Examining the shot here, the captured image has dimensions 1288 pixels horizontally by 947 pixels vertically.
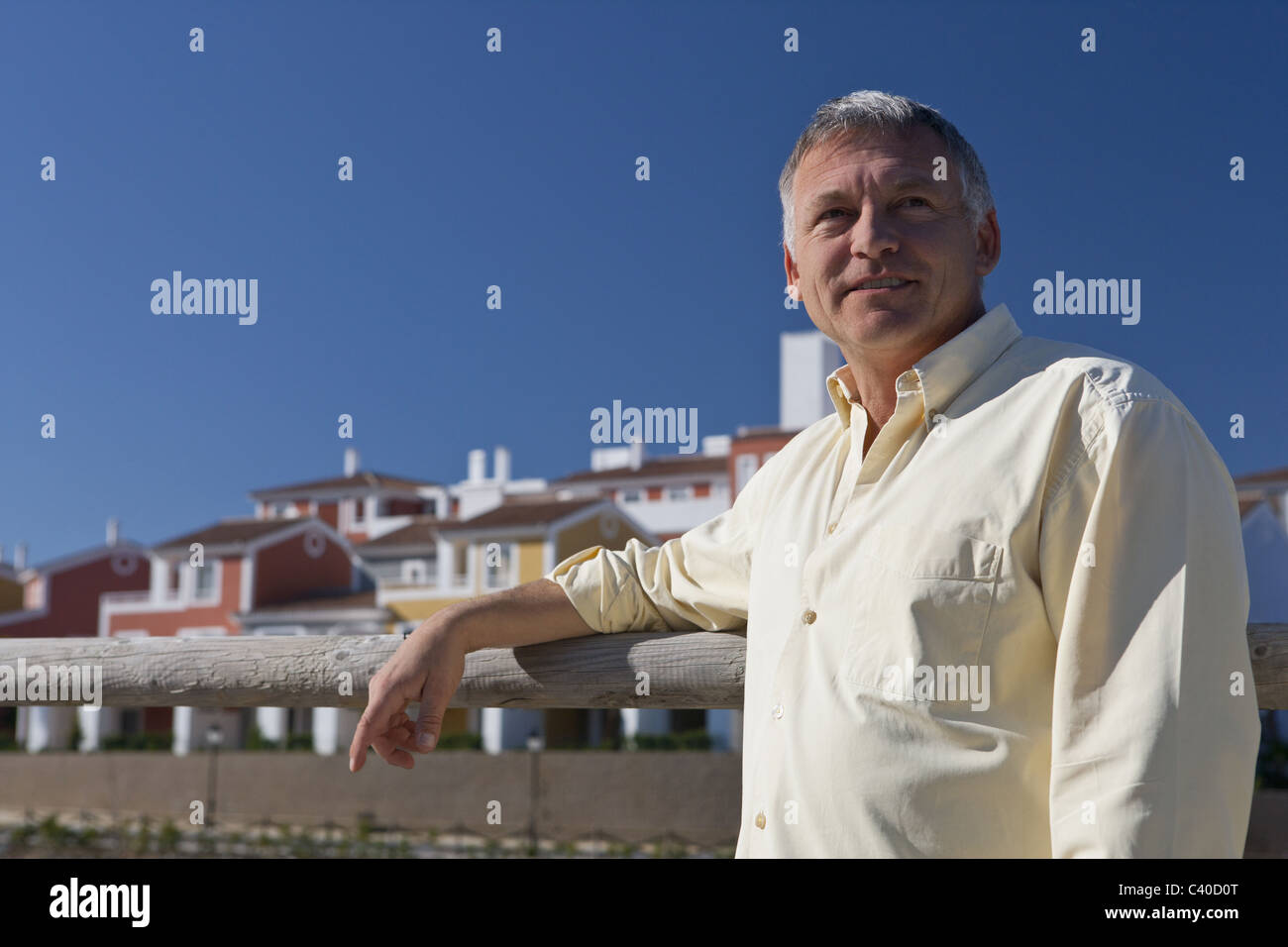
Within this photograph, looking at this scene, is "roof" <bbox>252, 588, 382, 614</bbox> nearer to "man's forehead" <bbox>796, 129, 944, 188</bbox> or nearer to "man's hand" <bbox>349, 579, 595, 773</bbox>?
"man's hand" <bbox>349, 579, 595, 773</bbox>

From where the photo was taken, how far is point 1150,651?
1689 millimetres

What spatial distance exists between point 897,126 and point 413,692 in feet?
4.75

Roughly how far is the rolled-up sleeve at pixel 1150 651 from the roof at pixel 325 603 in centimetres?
3461

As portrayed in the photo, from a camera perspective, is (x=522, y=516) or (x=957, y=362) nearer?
(x=957, y=362)

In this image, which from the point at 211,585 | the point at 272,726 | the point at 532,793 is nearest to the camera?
the point at 532,793

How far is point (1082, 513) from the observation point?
1804 mm

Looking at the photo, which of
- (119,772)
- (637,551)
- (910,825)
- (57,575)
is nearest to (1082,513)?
(910,825)

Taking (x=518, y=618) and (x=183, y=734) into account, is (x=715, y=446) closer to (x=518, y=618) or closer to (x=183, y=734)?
(x=183, y=734)

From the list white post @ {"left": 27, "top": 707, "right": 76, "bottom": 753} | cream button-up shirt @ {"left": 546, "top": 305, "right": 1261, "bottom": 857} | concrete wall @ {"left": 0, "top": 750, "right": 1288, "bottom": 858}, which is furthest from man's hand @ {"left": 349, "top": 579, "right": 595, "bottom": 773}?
white post @ {"left": 27, "top": 707, "right": 76, "bottom": 753}

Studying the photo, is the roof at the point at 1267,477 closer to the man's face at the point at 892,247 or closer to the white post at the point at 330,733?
the white post at the point at 330,733

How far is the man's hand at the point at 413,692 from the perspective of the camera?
2.44 m

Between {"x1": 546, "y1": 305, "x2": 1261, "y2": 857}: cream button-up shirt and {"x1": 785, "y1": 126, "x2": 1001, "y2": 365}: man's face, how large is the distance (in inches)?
4.2

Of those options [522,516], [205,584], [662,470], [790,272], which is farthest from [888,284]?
[662,470]
